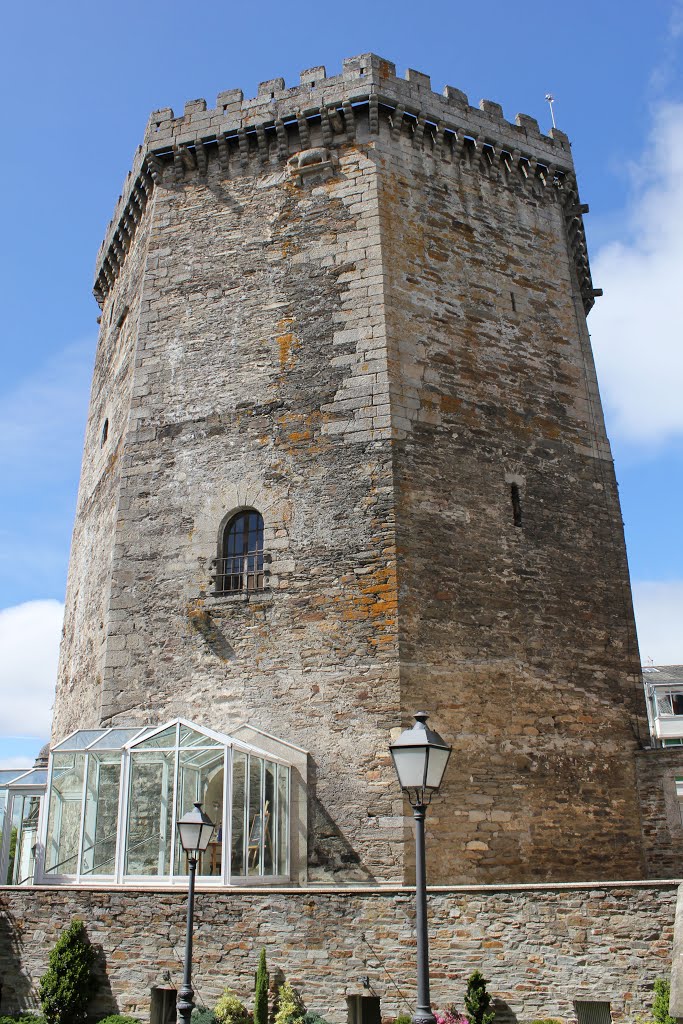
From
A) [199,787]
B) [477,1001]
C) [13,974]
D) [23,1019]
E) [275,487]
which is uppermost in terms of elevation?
[275,487]

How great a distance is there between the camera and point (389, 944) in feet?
27.0

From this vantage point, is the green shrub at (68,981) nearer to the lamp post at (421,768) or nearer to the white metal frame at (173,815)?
the white metal frame at (173,815)

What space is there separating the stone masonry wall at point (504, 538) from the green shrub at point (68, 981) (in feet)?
13.0

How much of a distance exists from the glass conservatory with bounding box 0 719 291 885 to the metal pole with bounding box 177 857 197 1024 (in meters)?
1.49

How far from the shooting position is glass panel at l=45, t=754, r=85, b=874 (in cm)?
1090

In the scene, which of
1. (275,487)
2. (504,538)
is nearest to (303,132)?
(275,487)

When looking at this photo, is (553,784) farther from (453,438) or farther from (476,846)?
(453,438)

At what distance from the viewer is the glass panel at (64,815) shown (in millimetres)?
10898

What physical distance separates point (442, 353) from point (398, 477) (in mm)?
2330

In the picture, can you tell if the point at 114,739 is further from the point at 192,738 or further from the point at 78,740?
the point at 192,738

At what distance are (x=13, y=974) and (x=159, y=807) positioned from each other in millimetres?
2207

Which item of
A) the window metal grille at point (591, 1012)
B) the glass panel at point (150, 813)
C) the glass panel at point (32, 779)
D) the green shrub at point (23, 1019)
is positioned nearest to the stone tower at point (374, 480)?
the glass panel at point (32, 779)

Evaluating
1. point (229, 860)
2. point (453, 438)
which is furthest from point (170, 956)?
point (453, 438)

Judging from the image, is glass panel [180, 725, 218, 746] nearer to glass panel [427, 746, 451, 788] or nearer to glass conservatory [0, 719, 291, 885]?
glass conservatory [0, 719, 291, 885]
